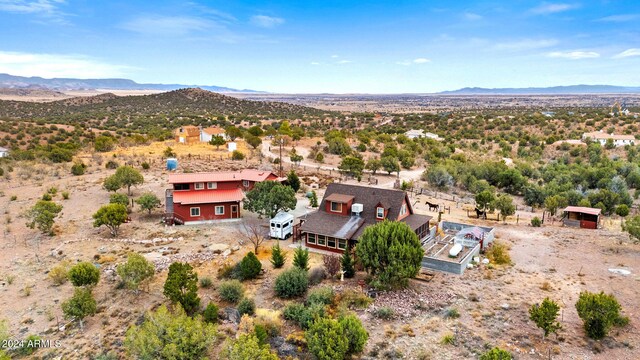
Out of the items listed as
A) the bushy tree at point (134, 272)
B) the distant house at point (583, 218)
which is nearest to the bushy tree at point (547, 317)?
the bushy tree at point (134, 272)

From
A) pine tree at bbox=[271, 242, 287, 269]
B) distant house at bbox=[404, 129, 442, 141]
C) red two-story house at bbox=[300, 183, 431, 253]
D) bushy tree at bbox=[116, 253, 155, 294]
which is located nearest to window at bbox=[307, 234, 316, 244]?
red two-story house at bbox=[300, 183, 431, 253]

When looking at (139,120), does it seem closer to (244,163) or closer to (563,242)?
(244,163)

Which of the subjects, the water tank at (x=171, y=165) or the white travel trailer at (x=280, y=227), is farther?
the water tank at (x=171, y=165)

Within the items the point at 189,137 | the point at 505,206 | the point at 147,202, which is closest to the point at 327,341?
the point at 147,202

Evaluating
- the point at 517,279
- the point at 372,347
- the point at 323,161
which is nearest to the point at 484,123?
Result: the point at 323,161

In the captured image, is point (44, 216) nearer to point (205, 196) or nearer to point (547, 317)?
point (205, 196)

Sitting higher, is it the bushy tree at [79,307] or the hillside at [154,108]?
the hillside at [154,108]

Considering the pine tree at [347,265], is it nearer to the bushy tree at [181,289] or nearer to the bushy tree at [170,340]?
the bushy tree at [181,289]
